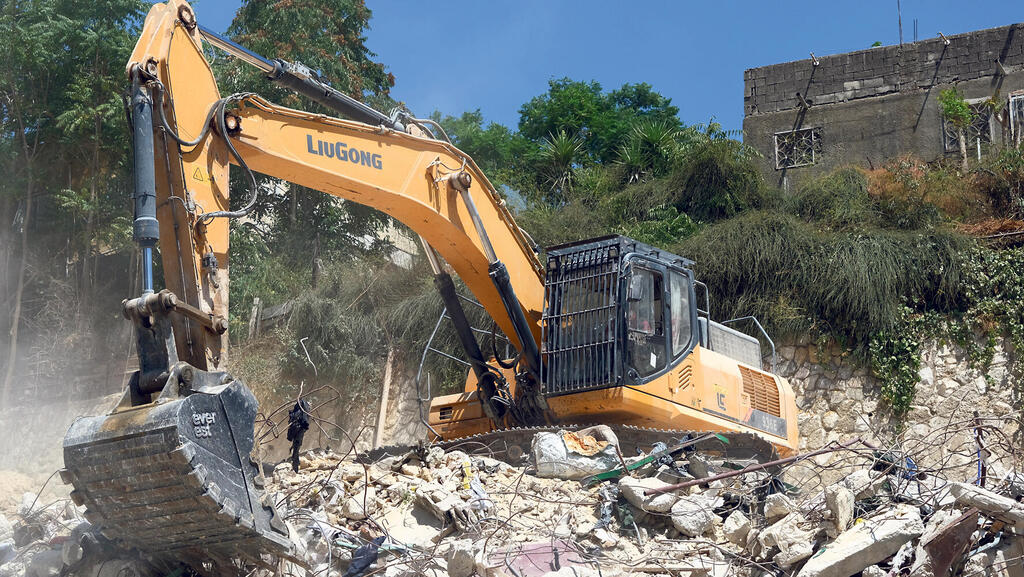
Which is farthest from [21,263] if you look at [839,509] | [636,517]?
[839,509]

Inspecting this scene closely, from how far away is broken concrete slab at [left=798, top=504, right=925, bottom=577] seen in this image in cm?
612

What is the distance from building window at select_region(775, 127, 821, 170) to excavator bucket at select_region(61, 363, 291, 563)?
1519 cm

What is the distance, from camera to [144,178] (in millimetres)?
6297

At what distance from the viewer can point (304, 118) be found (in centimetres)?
805

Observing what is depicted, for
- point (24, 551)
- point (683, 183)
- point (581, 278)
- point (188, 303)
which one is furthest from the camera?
point (683, 183)

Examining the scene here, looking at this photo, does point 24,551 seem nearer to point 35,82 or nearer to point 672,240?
point 672,240

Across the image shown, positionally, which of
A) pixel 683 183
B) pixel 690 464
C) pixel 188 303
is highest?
pixel 683 183

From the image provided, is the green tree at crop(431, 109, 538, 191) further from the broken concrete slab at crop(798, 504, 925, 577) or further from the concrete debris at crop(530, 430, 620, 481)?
the broken concrete slab at crop(798, 504, 925, 577)

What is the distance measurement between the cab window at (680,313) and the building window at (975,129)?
33.8 feet

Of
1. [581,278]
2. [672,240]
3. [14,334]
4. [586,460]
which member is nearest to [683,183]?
[672,240]

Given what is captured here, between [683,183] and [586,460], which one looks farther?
[683,183]

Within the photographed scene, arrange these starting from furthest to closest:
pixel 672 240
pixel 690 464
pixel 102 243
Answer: pixel 102 243 < pixel 672 240 < pixel 690 464

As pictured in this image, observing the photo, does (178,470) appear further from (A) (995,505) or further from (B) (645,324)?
(B) (645,324)

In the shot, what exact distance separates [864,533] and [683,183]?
1243 cm
